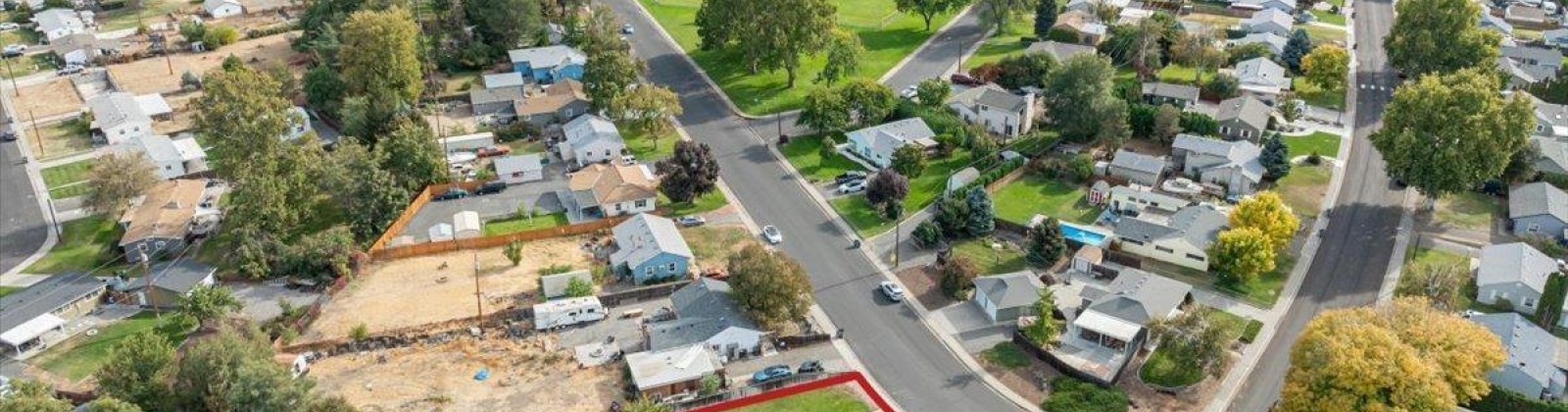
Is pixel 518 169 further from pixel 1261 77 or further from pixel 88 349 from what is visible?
pixel 1261 77

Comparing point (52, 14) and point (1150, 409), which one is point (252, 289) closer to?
point (1150, 409)

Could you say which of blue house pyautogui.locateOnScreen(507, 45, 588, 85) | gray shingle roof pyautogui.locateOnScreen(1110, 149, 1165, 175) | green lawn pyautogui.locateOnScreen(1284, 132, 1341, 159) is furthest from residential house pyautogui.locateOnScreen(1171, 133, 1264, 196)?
blue house pyautogui.locateOnScreen(507, 45, 588, 85)

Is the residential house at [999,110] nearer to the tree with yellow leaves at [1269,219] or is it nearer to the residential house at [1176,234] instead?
the residential house at [1176,234]

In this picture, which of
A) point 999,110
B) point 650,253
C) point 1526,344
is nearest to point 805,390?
point 650,253

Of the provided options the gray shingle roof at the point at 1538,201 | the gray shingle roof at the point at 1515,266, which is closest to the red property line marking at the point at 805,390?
the gray shingle roof at the point at 1515,266

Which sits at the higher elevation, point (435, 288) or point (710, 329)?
point (710, 329)

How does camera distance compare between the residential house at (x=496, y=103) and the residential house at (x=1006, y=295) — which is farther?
the residential house at (x=496, y=103)
